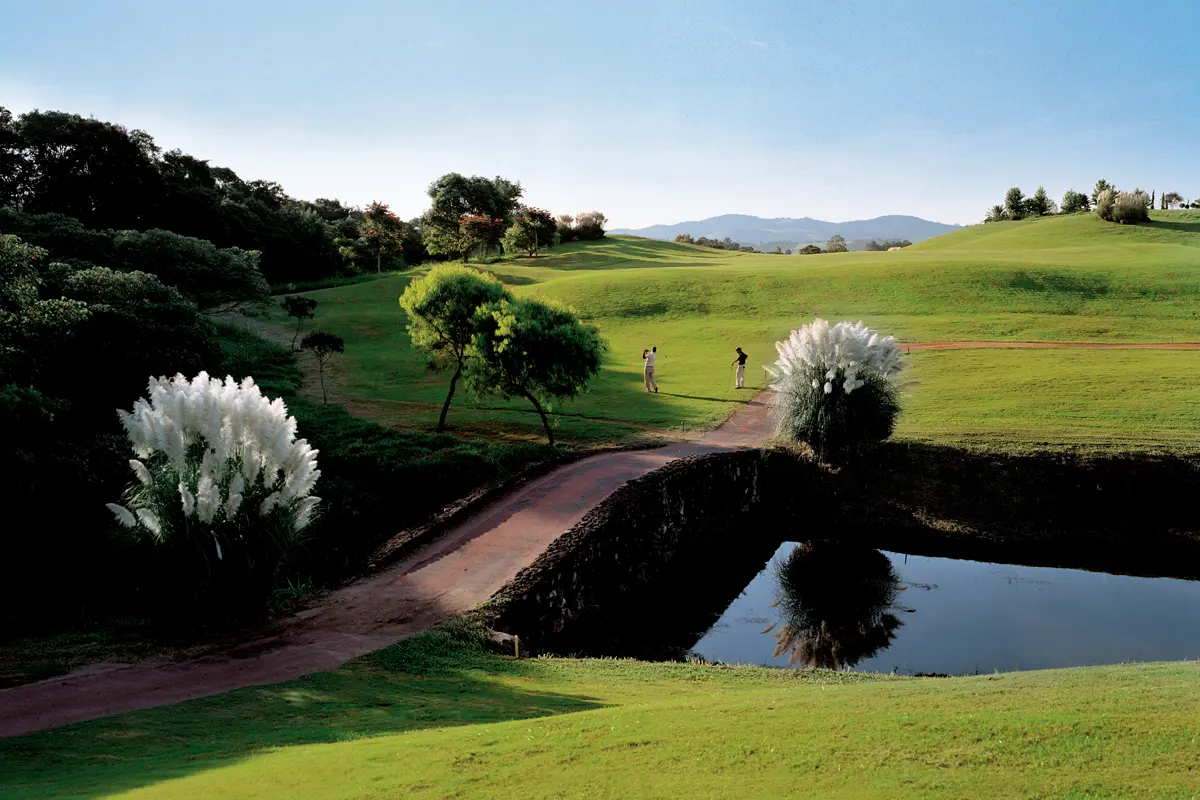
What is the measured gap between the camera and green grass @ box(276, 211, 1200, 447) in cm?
2572

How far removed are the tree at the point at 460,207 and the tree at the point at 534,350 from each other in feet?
157

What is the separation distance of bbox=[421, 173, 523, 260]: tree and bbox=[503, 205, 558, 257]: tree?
1.32 metres

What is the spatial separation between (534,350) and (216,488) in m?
11.6

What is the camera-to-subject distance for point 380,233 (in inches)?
2506

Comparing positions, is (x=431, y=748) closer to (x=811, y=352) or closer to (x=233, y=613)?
(x=233, y=613)

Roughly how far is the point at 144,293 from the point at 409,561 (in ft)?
43.2

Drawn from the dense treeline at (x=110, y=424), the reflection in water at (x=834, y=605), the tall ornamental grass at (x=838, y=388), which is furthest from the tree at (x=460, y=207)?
the reflection in water at (x=834, y=605)

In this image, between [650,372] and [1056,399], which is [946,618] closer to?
[1056,399]

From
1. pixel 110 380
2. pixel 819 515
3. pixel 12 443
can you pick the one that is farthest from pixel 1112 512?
pixel 110 380

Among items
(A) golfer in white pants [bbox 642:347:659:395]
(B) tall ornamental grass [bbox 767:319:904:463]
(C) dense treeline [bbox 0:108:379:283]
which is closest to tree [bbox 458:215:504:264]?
(C) dense treeline [bbox 0:108:379:283]

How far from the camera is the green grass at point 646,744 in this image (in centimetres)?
548

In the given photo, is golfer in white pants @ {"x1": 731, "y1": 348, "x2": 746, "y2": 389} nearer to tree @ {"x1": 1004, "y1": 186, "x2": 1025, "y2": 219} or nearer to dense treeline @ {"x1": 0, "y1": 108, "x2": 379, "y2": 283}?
dense treeline @ {"x1": 0, "y1": 108, "x2": 379, "y2": 283}

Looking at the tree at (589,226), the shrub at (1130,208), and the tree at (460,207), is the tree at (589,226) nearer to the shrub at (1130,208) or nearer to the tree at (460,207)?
the tree at (460,207)

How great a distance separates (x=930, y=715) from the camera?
22.3ft
